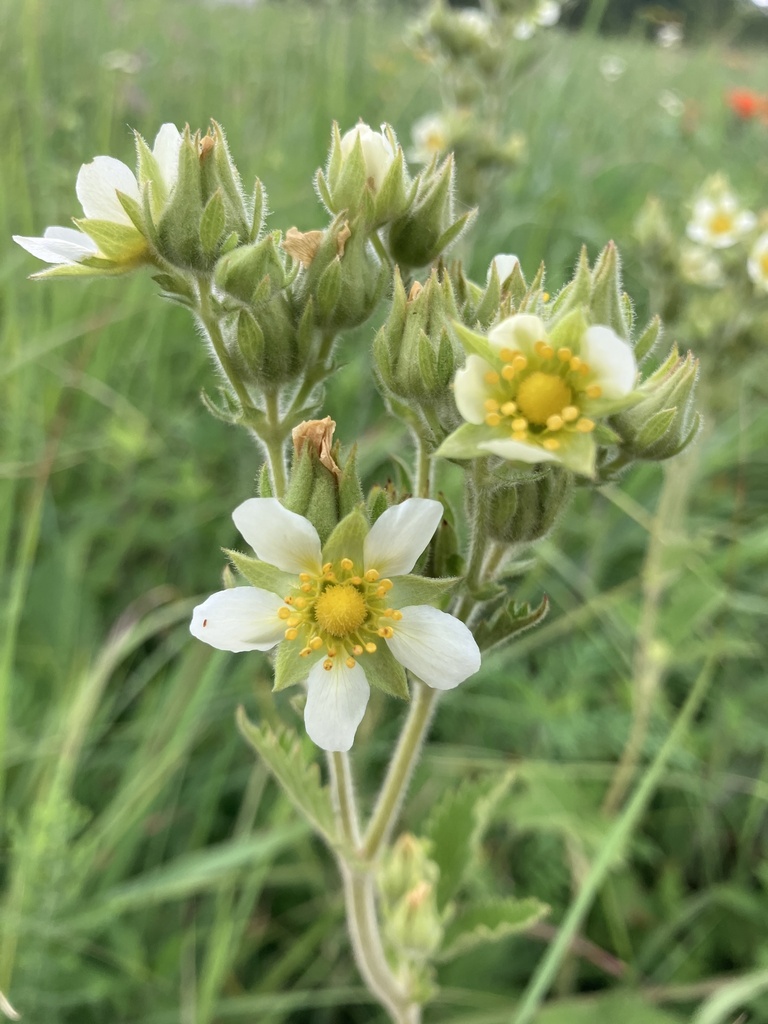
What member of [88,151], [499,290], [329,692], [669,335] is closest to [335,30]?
[88,151]

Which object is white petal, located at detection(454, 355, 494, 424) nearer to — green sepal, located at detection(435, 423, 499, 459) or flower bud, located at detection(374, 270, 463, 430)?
green sepal, located at detection(435, 423, 499, 459)

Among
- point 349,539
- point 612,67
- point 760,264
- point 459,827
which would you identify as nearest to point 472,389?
point 349,539

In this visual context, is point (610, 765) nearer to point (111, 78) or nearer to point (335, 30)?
point (111, 78)

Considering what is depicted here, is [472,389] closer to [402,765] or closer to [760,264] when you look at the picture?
[402,765]

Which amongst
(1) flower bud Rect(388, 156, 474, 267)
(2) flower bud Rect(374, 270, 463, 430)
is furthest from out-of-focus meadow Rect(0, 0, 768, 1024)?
(1) flower bud Rect(388, 156, 474, 267)

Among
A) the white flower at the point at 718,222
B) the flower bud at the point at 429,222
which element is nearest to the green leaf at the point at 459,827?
the flower bud at the point at 429,222
